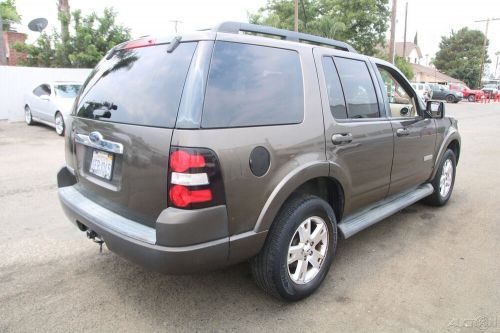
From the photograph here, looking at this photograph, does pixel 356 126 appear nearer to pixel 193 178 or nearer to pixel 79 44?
pixel 193 178

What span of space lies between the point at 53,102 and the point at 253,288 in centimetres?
982

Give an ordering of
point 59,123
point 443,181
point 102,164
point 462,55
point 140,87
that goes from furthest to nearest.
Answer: point 462,55 < point 59,123 < point 443,181 < point 102,164 < point 140,87

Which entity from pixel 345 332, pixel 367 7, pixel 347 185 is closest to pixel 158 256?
pixel 345 332

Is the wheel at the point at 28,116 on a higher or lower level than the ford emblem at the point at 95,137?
lower

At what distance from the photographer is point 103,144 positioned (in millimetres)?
2820

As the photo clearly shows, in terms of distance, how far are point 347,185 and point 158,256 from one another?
1.69 meters

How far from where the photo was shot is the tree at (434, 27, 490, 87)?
201 ft

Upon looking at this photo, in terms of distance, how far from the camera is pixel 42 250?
3797 mm

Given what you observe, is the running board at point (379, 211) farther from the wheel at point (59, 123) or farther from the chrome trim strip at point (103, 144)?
the wheel at point (59, 123)

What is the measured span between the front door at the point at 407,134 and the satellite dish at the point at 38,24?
675 inches

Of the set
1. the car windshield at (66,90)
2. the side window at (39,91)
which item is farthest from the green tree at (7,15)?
the car windshield at (66,90)

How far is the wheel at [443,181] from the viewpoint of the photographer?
507cm


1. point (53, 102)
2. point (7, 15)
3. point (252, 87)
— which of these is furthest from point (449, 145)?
point (7, 15)

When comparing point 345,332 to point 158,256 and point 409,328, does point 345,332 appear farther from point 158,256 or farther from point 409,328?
point 158,256
